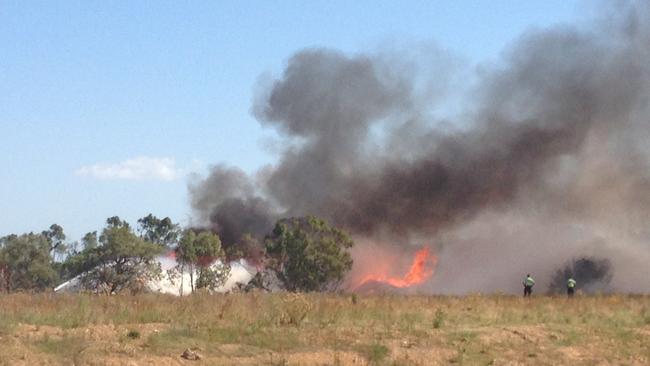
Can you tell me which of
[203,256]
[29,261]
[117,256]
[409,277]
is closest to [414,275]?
[409,277]

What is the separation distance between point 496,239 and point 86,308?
7330cm

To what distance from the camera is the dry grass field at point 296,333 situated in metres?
17.1

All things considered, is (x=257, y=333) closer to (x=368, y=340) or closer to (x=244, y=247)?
(x=368, y=340)

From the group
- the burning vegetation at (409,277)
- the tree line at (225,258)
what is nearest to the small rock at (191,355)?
the tree line at (225,258)

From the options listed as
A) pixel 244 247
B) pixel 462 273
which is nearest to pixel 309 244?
pixel 244 247

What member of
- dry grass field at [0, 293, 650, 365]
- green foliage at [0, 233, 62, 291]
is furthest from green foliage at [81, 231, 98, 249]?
dry grass field at [0, 293, 650, 365]

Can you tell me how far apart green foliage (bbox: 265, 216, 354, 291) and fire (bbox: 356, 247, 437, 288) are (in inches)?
363

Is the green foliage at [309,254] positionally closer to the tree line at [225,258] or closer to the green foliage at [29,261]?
the tree line at [225,258]

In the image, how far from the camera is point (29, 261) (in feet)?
330

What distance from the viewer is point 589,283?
291ft

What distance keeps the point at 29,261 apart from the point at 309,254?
45.9m

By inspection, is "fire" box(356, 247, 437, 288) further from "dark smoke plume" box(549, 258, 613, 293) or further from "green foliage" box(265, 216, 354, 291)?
"dark smoke plume" box(549, 258, 613, 293)

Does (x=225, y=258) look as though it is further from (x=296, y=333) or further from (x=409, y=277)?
(x=296, y=333)

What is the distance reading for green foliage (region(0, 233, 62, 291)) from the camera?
9694cm
